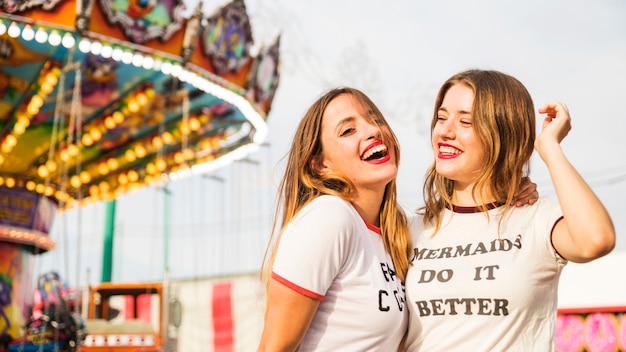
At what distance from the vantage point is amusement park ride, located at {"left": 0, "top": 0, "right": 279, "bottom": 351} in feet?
32.6

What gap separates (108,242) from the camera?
72.0 ft

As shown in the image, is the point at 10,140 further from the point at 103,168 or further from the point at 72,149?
the point at 103,168

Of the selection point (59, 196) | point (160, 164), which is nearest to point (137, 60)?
point (59, 196)

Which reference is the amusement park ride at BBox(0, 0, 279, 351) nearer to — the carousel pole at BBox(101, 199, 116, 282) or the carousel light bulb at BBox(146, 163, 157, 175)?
the carousel light bulb at BBox(146, 163, 157, 175)

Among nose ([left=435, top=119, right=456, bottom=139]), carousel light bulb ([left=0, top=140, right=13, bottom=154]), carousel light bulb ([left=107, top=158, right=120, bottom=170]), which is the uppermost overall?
carousel light bulb ([left=107, top=158, right=120, bottom=170])

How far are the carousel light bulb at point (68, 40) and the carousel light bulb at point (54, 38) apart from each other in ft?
0.19

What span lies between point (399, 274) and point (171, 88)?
959cm

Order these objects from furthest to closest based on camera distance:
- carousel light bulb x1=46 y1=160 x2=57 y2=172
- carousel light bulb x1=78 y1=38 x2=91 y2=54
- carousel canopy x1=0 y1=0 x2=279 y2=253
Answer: carousel light bulb x1=46 y1=160 x2=57 y2=172, carousel canopy x1=0 y1=0 x2=279 y2=253, carousel light bulb x1=78 y1=38 x2=91 y2=54

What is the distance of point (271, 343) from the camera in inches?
92.7

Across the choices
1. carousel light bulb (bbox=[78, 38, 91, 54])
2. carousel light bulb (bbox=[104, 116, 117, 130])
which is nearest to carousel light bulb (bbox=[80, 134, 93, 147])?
carousel light bulb (bbox=[104, 116, 117, 130])

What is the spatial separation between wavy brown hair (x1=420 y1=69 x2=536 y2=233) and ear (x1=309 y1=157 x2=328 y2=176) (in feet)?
1.85

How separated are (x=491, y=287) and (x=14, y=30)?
8.43 meters

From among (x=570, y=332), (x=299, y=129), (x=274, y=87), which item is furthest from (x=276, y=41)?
(x=299, y=129)

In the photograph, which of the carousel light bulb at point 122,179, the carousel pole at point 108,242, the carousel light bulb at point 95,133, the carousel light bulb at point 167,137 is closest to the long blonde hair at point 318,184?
the carousel light bulb at point 95,133
